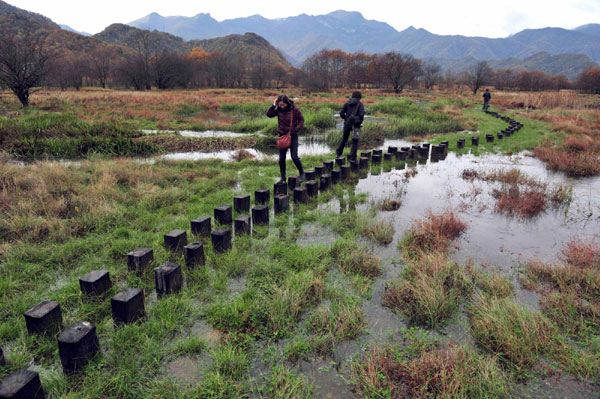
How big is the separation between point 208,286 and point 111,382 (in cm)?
129

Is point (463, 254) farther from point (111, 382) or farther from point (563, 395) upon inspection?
point (111, 382)

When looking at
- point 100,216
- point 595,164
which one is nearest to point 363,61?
point 595,164

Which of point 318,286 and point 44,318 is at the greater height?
point 44,318

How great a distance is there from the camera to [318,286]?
10.8 feet

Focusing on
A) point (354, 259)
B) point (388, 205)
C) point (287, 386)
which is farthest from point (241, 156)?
point (287, 386)

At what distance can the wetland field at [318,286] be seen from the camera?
7.48 feet

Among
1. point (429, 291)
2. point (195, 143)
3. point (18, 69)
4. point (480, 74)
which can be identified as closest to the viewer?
point (429, 291)

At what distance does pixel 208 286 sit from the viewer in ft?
11.1

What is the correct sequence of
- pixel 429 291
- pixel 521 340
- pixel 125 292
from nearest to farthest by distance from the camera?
pixel 521 340, pixel 125 292, pixel 429 291

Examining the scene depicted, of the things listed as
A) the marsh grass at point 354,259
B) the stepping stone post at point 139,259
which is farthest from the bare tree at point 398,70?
the stepping stone post at point 139,259

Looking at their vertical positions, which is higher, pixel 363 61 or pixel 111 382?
pixel 363 61

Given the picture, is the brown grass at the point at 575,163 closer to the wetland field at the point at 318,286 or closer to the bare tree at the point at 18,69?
the wetland field at the point at 318,286

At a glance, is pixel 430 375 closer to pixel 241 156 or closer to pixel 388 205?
pixel 388 205

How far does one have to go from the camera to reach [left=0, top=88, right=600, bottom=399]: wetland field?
2.28 m
